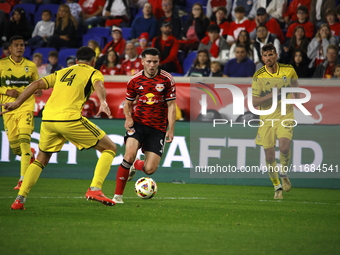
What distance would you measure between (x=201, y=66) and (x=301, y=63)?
2365mm

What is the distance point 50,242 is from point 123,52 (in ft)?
37.6

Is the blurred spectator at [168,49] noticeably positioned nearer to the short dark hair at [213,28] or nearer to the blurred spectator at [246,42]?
the short dark hair at [213,28]

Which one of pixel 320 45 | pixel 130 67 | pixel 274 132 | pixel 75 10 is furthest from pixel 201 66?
pixel 75 10

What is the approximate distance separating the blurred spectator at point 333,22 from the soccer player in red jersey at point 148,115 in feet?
24.4

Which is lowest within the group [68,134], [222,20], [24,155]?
[24,155]

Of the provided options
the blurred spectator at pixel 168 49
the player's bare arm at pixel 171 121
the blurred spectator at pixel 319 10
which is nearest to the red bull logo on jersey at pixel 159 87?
the player's bare arm at pixel 171 121

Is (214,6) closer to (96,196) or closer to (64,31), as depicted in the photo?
(64,31)

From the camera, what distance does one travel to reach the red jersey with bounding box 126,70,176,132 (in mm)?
8664

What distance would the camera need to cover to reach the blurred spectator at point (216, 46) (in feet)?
50.2

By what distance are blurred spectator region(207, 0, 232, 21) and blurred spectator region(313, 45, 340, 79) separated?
3.89m

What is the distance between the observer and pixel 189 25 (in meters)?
16.6

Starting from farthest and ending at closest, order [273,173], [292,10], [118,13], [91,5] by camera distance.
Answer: [91,5] < [118,13] < [292,10] < [273,173]

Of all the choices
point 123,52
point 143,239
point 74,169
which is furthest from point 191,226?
point 123,52

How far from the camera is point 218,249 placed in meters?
5.33
